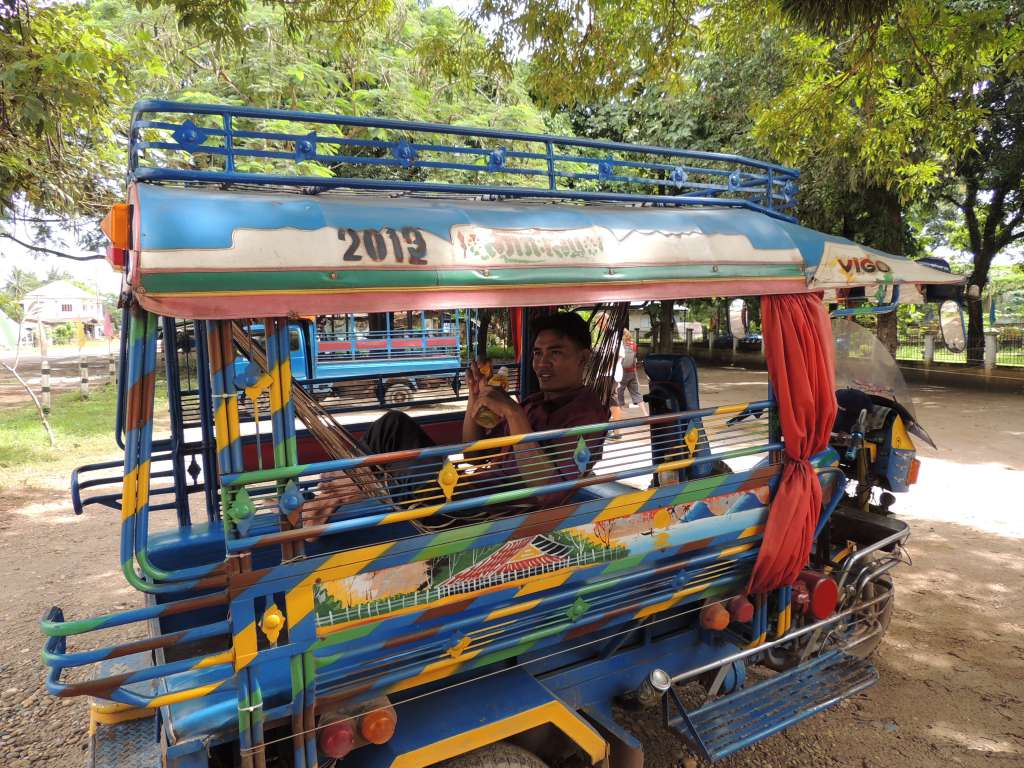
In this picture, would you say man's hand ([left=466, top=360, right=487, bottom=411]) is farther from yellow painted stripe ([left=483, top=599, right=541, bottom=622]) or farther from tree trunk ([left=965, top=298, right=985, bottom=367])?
tree trunk ([left=965, top=298, right=985, bottom=367])

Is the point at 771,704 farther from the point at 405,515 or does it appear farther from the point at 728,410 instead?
the point at 405,515

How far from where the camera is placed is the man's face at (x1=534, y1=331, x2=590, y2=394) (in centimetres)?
343

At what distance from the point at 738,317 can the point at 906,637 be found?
94.0 inches

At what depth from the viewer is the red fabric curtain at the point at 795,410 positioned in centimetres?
279

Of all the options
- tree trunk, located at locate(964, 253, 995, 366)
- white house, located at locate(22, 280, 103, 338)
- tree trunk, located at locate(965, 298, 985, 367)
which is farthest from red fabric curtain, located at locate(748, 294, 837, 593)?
white house, located at locate(22, 280, 103, 338)

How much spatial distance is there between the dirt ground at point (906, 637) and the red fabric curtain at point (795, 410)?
1.05 meters

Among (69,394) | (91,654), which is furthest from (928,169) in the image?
(69,394)

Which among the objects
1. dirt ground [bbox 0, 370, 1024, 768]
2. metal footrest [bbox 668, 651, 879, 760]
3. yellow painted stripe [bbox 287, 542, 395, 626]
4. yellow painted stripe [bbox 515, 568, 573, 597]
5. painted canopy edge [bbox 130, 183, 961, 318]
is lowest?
dirt ground [bbox 0, 370, 1024, 768]

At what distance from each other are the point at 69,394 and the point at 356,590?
17592 mm

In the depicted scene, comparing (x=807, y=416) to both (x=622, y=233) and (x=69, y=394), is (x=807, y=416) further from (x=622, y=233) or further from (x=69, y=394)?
(x=69, y=394)

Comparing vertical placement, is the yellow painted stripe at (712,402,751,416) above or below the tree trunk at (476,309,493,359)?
below

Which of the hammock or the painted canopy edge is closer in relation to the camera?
the painted canopy edge

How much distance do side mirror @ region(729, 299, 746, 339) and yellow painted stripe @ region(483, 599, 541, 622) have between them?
2.27 meters

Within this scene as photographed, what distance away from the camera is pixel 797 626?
3.20 meters
